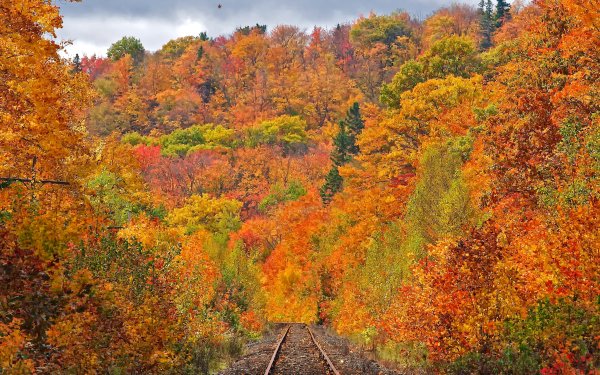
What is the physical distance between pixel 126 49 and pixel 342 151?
100 metres

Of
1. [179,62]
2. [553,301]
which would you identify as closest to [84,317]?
[553,301]

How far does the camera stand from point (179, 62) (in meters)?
129

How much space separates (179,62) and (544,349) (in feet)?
412

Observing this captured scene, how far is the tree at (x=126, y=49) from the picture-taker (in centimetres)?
14925

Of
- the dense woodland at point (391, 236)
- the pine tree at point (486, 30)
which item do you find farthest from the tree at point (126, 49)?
the dense woodland at point (391, 236)

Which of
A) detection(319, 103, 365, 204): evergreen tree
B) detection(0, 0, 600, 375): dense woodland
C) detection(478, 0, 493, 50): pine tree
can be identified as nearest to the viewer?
detection(0, 0, 600, 375): dense woodland

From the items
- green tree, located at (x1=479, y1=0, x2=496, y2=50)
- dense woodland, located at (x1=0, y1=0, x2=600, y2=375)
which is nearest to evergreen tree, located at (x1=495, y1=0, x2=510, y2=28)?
green tree, located at (x1=479, y1=0, x2=496, y2=50)

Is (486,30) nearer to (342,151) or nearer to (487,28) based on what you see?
(487,28)

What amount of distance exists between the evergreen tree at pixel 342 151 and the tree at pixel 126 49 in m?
89.6

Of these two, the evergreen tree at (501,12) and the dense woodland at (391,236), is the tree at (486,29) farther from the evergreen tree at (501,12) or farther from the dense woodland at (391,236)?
the dense woodland at (391,236)

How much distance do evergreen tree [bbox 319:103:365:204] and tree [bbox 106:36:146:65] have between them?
294ft

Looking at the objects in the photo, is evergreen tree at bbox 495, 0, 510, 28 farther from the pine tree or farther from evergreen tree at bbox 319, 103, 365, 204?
evergreen tree at bbox 319, 103, 365, 204

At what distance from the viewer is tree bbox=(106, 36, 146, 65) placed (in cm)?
14925

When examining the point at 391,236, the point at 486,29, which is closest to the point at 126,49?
the point at 486,29
